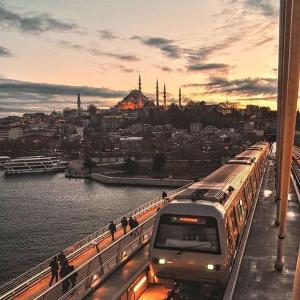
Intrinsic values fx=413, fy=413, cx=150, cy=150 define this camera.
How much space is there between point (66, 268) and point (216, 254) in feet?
14.7

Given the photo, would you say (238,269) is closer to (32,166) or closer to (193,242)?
(193,242)

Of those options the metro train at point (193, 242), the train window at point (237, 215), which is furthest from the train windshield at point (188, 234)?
the train window at point (237, 215)

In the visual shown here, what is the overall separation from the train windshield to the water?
63.9 feet

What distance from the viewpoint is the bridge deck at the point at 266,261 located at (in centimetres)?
981

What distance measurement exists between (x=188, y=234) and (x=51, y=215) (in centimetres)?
4282

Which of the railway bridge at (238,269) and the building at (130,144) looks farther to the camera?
the building at (130,144)

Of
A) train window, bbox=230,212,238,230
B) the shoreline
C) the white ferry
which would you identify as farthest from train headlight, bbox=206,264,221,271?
the white ferry

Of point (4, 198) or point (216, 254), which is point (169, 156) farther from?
point (216, 254)

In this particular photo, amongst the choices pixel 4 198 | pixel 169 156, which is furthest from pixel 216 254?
pixel 169 156

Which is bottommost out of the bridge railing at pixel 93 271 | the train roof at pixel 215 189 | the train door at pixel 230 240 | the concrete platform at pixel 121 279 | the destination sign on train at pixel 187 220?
the concrete platform at pixel 121 279

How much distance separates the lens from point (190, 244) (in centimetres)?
970

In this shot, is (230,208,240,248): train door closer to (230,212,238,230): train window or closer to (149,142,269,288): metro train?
(230,212,238,230): train window

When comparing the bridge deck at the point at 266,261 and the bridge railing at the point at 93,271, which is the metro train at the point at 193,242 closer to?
the bridge deck at the point at 266,261

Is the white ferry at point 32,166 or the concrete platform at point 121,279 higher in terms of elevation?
the concrete platform at point 121,279
